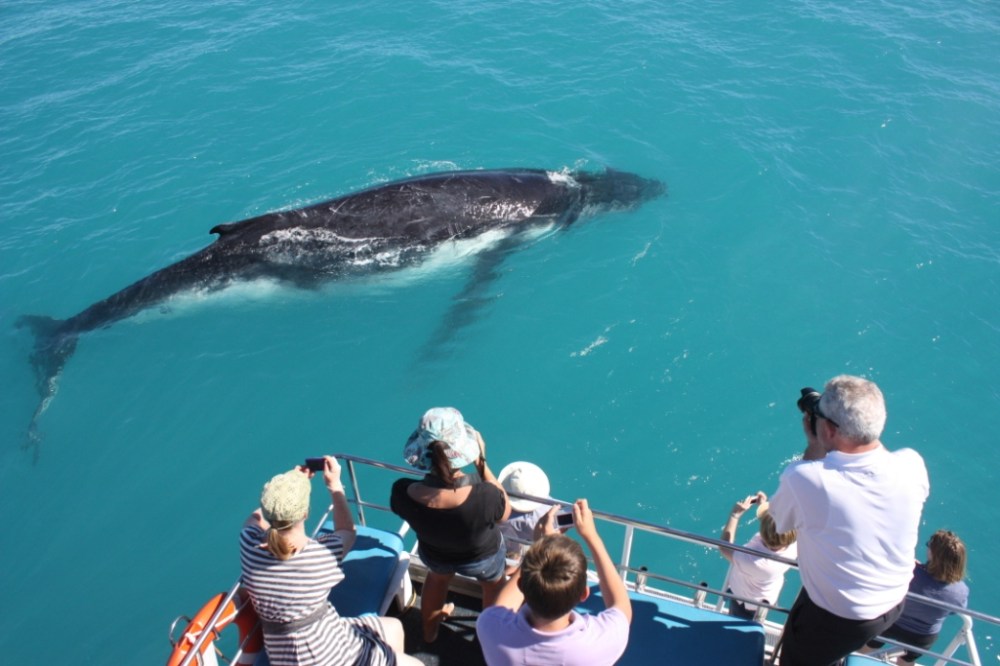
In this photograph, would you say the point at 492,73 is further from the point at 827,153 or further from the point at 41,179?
the point at 41,179

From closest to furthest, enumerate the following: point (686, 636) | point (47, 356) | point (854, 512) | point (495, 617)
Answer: point (495, 617) < point (854, 512) < point (686, 636) < point (47, 356)

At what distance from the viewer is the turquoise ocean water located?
10.6 meters

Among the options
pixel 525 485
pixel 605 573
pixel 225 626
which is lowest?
pixel 225 626

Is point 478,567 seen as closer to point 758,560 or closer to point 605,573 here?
point 605,573

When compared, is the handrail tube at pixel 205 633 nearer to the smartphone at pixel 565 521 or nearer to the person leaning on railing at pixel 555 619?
the person leaning on railing at pixel 555 619

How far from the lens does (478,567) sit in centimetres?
556

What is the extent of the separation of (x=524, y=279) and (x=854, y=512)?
32.6 feet

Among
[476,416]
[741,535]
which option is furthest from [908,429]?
[476,416]

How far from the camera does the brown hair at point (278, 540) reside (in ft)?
15.4

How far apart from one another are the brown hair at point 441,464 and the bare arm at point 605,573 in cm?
95

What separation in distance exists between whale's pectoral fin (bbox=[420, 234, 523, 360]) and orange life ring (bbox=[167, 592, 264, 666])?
287 inches

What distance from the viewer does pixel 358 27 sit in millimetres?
23453

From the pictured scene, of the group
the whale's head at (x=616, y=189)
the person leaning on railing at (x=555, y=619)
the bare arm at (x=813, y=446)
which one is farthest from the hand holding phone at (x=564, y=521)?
the whale's head at (x=616, y=189)

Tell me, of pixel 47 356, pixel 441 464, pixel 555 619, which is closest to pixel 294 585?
pixel 441 464
